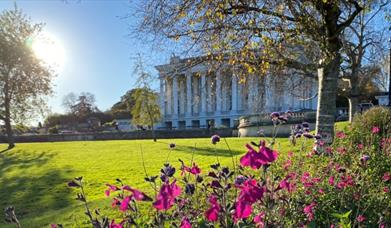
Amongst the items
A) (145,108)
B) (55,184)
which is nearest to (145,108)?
(145,108)

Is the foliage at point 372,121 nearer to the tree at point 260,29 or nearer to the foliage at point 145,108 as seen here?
the tree at point 260,29

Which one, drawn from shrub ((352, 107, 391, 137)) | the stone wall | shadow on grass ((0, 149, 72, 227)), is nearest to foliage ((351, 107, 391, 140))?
shrub ((352, 107, 391, 137))

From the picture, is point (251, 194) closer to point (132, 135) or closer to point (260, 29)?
point (260, 29)

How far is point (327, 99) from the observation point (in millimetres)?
9531

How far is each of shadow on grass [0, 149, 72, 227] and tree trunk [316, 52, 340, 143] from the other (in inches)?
252

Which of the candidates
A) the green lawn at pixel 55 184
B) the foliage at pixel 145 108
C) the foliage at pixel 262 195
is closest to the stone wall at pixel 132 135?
the foliage at pixel 145 108

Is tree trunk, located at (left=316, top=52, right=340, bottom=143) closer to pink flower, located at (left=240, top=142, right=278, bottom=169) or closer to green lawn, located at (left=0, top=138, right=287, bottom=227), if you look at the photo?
green lawn, located at (left=0, top=138, right=287, bottom=227)

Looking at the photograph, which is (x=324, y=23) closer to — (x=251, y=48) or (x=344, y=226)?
(x=251, y=48)

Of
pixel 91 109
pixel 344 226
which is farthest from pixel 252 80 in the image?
pixel 91 109

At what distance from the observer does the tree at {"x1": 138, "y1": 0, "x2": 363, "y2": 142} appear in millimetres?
7590

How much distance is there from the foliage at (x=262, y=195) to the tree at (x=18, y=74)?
1146 inches

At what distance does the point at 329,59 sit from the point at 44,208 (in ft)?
24.3

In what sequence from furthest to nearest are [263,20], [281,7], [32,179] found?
[32,179], [263,20], [281,7]

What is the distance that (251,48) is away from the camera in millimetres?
8664
